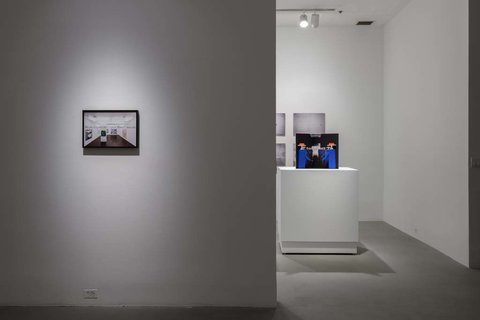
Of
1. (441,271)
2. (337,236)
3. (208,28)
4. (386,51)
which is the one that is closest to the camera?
(208,28)

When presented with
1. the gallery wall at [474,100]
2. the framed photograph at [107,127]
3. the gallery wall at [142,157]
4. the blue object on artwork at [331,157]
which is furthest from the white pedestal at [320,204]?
the framed photograph at [107,127]

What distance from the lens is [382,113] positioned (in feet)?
30.3

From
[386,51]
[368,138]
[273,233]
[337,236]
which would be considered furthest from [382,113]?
[273,233]

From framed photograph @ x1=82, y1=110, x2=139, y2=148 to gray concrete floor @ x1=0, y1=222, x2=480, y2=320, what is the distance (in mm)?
1482

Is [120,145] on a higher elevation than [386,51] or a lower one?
lower

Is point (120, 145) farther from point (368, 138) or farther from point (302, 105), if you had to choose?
point (368, 138)

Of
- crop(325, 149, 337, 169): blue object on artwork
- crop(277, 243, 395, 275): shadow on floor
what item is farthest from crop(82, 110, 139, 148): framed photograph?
crop(325, 149, 337, 169): blue object on artwork

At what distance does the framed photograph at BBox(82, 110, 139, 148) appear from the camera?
165 inches

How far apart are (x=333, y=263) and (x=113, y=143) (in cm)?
323

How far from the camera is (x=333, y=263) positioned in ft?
19.3

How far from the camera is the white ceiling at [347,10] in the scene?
7.77 meters

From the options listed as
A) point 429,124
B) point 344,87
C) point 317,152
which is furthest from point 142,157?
point 344,87

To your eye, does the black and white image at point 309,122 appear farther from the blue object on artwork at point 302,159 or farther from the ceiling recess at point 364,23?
the blue object on artwork at point 302,159

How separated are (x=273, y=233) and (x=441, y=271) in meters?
2.48
